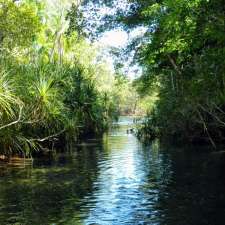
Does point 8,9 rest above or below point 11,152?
above

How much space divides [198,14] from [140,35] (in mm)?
17867

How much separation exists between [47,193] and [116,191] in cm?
241

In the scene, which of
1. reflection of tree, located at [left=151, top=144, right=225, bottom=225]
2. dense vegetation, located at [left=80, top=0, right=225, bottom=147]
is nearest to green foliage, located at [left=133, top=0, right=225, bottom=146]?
dense vegetation, located at [left=80, top=0, right=225, bottom=147]

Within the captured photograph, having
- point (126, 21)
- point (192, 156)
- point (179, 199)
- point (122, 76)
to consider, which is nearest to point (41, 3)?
point (122, 76)

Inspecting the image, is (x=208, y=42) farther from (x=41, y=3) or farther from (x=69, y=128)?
(x=41, y=3)

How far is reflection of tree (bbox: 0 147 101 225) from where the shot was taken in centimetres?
1274

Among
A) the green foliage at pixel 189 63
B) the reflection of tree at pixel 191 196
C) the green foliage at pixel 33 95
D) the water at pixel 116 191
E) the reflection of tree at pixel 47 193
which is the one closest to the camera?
the reflection of tree at pixel 191 196

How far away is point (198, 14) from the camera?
1652 centimetres

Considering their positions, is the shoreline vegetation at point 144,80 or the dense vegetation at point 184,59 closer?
the dense vegetation at point 184,59

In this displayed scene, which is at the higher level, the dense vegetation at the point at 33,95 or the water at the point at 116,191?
the dense vegetation at the point at 33,95

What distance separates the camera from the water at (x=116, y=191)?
12531 mm

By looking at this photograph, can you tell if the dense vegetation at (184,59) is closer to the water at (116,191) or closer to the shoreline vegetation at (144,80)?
the shoreline vegetation at (144,80)

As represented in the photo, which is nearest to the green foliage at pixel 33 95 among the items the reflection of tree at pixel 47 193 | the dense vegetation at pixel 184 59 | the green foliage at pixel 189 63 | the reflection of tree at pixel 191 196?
the reflection of tree at pixel 47 193

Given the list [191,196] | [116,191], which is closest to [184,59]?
[116,191]
